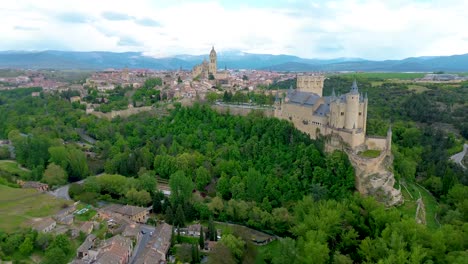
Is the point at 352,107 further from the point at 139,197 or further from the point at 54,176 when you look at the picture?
the point at 54,176

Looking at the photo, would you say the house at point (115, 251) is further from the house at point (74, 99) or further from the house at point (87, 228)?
the house at point (74, 99)

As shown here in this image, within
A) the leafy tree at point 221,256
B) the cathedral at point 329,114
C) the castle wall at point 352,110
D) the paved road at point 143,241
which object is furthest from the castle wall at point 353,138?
the paved road at point 143,241

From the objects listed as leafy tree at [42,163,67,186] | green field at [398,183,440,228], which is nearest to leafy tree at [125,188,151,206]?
leafy tree at [42,163,67,186]

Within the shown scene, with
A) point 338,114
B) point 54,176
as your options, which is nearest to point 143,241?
point 54,176

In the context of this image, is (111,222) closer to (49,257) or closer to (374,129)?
(49,257)

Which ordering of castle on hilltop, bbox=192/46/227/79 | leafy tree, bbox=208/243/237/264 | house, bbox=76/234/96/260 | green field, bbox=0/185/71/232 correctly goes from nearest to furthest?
leafy tree, bbox=208/243/237/264
house, bbox=76/234/96/260
green field, bbox=0/185/71/232
castle on hilltop, bbox=192/46/227/79

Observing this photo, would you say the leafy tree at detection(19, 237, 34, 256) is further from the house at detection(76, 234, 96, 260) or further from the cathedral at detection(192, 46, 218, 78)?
the cathedral at detection(192, 46, 218, 78)
